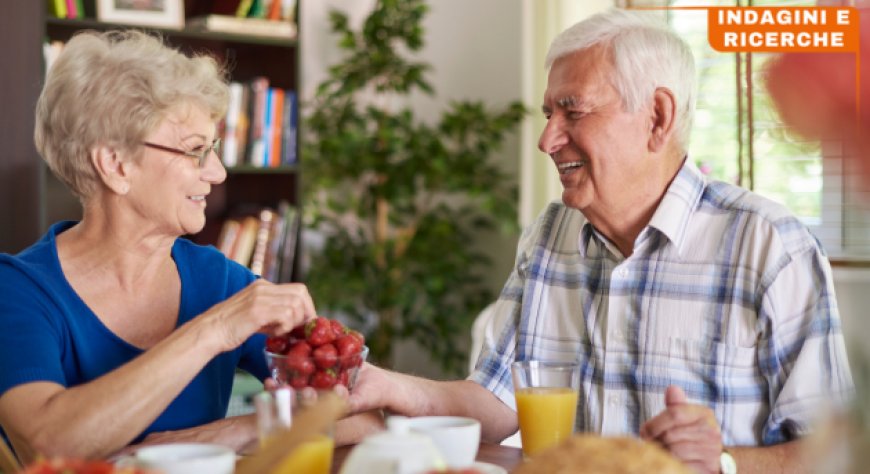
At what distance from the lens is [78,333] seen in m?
1.63

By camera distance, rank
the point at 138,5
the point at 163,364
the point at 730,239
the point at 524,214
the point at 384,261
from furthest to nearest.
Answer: the point at 384,261, the point at 524,214, the point at 138,5, the point at 730,239, the point at 163,364

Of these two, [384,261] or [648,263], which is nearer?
[648,263]

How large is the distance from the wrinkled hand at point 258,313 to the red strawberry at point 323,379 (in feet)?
0.39

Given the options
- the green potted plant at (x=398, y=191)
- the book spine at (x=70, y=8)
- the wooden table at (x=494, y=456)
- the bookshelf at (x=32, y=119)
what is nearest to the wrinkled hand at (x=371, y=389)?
the wooden table at (x=494, y=456)

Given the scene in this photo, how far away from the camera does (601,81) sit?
71.9 inches

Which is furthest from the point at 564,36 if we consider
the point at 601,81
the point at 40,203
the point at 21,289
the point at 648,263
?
the point at 40,203

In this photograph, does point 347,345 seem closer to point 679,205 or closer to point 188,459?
point 188,459

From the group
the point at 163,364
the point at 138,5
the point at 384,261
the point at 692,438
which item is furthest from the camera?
the point at 384,261

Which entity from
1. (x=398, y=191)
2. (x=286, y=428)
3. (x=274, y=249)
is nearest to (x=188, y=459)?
(x=286, y=428)

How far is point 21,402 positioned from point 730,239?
46.3 inches

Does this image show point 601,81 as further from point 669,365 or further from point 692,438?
point 692,438

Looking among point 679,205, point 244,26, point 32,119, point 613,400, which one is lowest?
point 613,400

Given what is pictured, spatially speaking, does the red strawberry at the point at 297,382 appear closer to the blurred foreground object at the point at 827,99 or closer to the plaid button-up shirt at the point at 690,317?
the plaid button-up shirt at the point at 690,317

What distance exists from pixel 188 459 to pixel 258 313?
508 millimetres
